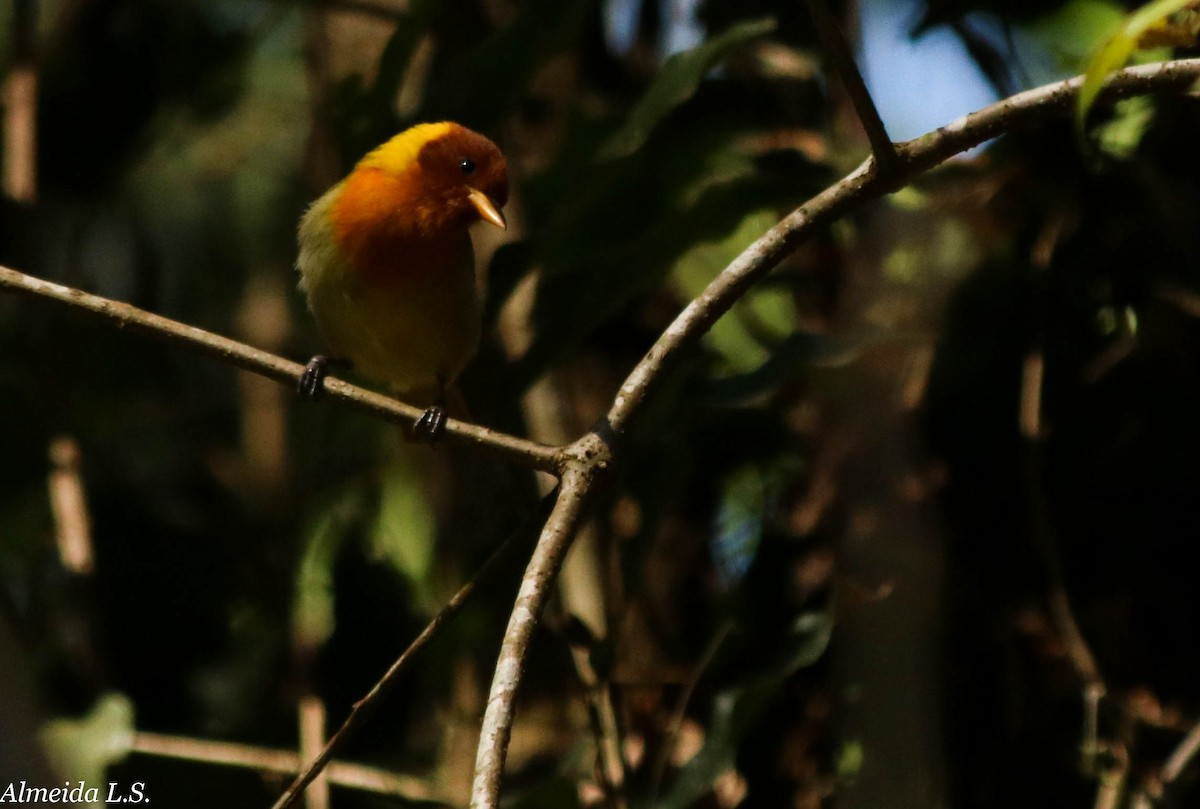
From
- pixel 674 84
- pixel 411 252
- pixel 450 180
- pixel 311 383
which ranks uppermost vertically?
pixel 450 180

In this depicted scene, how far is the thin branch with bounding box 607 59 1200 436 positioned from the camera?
213 centimetres

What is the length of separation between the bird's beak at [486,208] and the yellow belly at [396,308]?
175 millimetres

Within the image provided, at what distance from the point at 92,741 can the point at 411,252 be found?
139 centimetres

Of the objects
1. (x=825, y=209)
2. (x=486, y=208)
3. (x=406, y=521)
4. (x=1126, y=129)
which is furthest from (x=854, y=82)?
(x=406, y=521)

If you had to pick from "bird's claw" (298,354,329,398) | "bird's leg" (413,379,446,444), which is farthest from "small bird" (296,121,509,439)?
"bird's claw" (298,354,329,398)

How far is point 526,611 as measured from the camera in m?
1.93

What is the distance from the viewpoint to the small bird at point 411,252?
3475mm

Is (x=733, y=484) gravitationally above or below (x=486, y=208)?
below

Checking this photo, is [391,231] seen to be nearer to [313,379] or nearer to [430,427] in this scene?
[430,427]

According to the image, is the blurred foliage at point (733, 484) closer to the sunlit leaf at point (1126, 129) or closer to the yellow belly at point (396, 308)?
the sunlit leaf at point (1126, 129)

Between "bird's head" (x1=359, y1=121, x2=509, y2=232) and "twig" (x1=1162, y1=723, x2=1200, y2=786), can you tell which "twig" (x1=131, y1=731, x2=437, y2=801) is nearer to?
"bird's head" (x1=359, y1=121, x2=509, y2=232)

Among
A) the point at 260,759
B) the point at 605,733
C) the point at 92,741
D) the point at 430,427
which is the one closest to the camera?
the point at 430,427

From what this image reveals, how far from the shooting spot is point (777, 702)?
11.1ft

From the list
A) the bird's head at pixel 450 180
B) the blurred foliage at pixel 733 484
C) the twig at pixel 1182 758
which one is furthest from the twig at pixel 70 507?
the twig at pixel 1182 758
